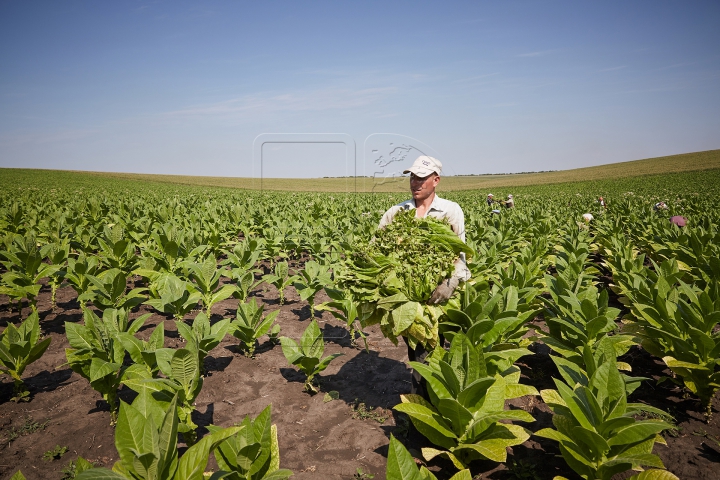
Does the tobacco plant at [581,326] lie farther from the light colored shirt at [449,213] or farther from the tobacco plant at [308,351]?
the tobacco plant at [308,351]

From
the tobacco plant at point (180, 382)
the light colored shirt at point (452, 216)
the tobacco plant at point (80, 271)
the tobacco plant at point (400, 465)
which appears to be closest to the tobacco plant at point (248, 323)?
the tobacco plant at point (180, 382)

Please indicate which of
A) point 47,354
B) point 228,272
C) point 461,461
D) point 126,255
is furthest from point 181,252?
point 461,461

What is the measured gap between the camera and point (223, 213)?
15.2 meters

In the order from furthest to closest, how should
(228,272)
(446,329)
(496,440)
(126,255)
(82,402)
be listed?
(126,255)
(228,272)
(82,402)
(446,329)
(496,440)

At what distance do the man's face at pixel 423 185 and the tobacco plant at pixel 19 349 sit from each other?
3993 millimetres

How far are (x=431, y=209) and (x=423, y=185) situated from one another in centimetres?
26

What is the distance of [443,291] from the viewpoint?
9.85ft

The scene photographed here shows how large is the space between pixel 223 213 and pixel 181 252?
310 inches

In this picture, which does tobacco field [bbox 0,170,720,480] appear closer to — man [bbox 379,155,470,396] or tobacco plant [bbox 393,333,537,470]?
tobacco plant [bbox 393,333,537,470]

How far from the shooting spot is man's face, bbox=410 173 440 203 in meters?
3.27

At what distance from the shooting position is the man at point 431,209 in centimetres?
305

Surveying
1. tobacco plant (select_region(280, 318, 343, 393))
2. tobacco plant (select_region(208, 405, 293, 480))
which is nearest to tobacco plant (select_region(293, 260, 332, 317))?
tobacco plant (select_region(280, 318, 343, 393))

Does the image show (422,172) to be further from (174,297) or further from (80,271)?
(80,271)

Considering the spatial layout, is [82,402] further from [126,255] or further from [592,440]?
[592,440]
